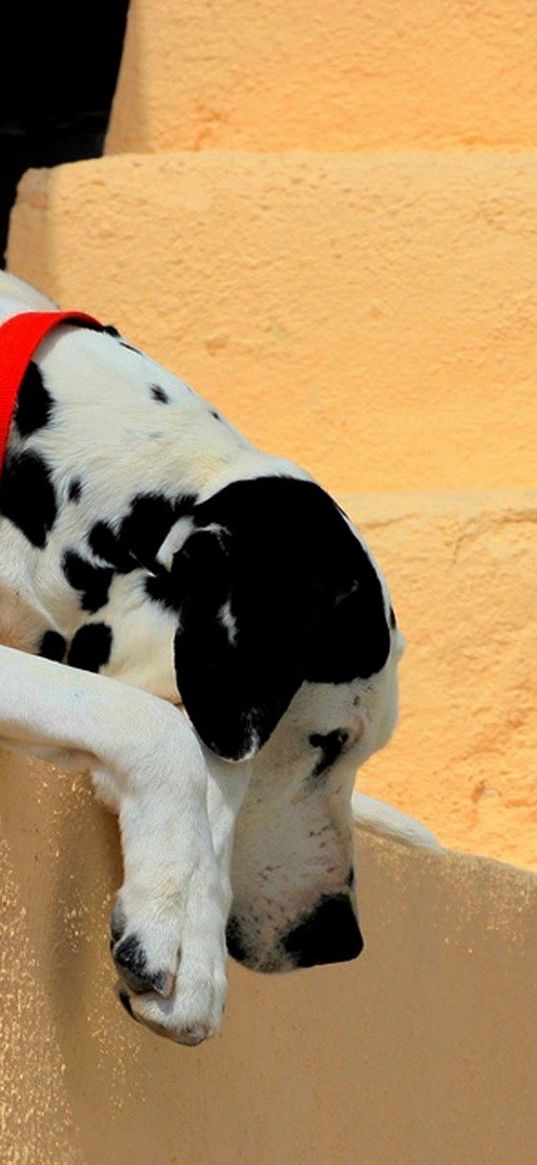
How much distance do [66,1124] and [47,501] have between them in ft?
Result: 2.34

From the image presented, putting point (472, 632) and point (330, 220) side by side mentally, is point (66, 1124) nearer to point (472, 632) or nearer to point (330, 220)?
point (472, 632)

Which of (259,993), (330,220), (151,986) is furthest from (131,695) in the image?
(330,220)

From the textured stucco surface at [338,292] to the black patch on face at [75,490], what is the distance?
1999 mm

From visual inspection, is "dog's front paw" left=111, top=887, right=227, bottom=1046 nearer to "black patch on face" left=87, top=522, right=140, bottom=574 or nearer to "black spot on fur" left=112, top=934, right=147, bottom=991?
"black spot on fur" left=112, top=934, right=147, bottom=991

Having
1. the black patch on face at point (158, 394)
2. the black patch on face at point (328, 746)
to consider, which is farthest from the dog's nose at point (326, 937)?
the black patch on face at point (158, 394)

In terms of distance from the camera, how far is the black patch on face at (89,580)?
2375mm

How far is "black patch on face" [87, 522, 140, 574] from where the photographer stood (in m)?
2.38

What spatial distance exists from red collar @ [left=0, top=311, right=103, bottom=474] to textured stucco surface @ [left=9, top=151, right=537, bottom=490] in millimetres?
1917

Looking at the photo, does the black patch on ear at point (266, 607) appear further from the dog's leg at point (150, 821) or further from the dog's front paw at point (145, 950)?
the dog's front paw at point (145, 950)

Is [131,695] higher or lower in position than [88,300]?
higher

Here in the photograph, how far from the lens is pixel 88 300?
460 cm

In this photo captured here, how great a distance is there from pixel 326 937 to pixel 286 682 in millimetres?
353

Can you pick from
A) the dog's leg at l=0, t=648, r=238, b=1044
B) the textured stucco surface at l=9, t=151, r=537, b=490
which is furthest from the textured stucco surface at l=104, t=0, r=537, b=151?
the dog's leg at l=0, t=648, r=238, b=1044

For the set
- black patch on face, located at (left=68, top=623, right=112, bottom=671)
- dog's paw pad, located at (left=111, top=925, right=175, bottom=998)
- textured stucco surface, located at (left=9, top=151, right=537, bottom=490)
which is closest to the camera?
dog's paw pad, located at (left=111, top=925, right=175, bottom=998)
